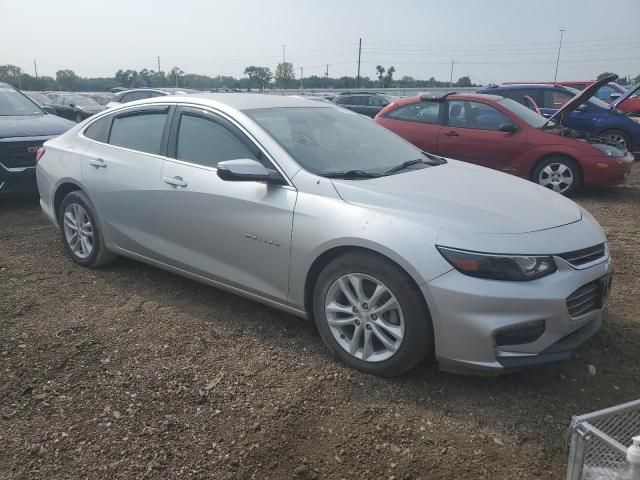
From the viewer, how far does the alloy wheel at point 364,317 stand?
292 cm

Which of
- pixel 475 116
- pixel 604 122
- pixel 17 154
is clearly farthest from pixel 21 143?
pixel 604 122

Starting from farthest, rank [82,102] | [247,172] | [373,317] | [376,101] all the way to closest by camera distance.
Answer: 1. [376,101]
2. [82,102]
3. [247,172]
4. [373,317]

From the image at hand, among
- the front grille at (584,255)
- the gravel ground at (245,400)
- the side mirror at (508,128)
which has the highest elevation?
the side mirror at (508,128)

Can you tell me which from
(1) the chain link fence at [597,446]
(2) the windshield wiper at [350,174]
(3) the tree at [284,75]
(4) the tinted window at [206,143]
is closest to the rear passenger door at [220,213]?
(4) the tinted window at [206,143]

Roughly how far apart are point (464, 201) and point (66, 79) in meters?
74.0

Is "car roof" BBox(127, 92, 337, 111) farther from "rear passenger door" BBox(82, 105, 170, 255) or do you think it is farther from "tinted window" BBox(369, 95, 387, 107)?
"tinted window" BBox(369, 95, 387, 107)

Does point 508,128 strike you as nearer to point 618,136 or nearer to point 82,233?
point 618,136

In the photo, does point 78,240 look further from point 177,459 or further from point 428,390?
point 428,390

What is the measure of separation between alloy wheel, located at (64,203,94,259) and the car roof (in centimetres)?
105

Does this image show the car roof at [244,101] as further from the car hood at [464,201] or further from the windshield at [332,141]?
the car hood at [464,201]

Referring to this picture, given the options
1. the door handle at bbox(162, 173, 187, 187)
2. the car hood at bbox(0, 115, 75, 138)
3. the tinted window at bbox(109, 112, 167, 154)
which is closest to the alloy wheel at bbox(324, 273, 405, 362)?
the door handle at bbox(162, 173, 187, 187)

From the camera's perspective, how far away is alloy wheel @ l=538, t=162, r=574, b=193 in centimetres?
773

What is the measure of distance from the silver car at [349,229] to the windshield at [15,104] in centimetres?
388

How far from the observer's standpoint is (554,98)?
1132 centimetres
